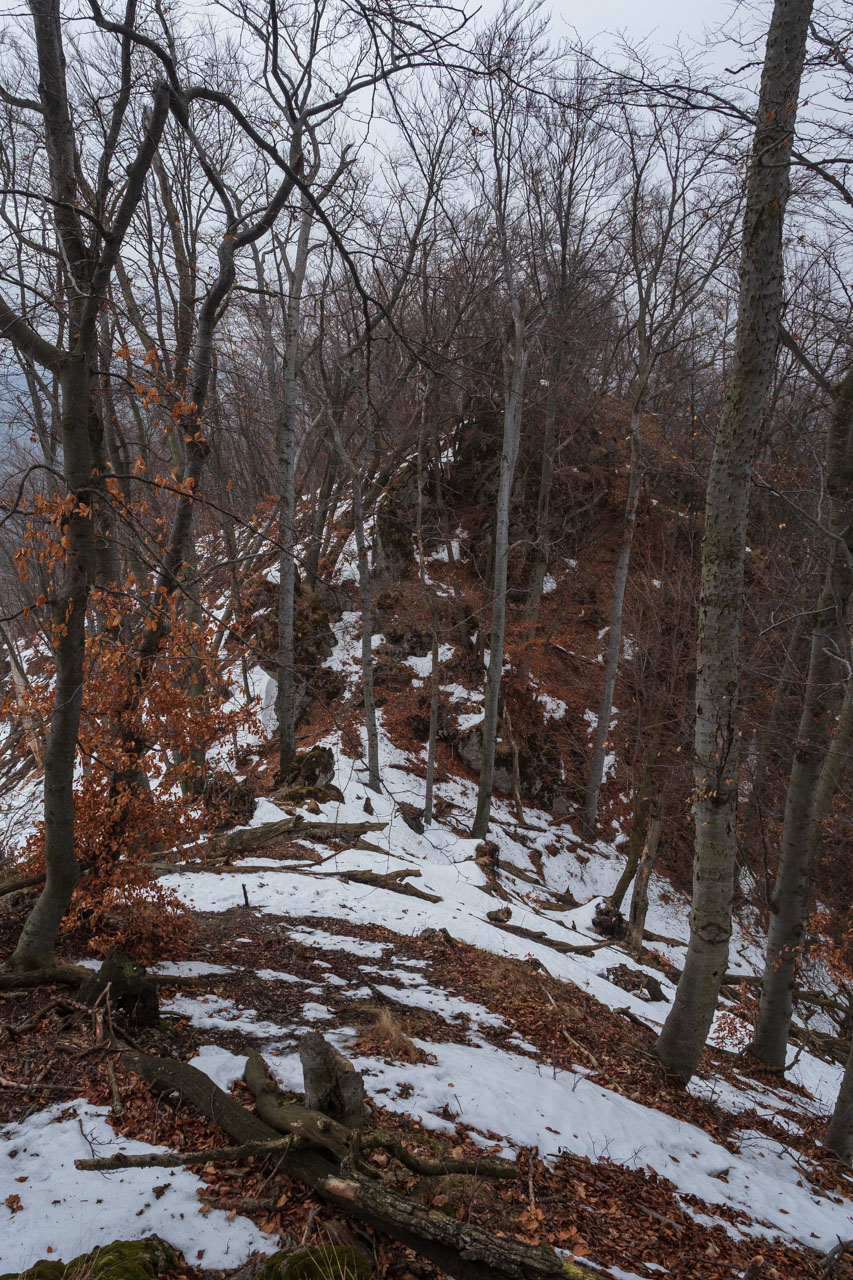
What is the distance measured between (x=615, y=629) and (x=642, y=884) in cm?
540

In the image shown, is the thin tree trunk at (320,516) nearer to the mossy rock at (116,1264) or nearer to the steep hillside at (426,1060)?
the steep hillside at (426,1060)

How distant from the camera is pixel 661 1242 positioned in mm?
3434

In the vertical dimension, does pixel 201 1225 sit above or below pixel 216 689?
below

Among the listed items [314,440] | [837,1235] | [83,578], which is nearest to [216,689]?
[83,578]

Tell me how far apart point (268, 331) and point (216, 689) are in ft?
33.2

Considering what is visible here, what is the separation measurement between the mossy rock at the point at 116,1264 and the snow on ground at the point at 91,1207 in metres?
0.10

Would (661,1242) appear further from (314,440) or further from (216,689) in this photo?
(314,440)

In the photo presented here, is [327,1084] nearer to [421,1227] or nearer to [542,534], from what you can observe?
[421,1227]

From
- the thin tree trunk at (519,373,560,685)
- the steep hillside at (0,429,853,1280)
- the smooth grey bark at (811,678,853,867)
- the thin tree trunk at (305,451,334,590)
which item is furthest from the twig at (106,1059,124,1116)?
the thin tree trunk at (519,373,560,685)

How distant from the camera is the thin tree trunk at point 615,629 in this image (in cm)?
1402

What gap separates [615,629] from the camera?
14734mm

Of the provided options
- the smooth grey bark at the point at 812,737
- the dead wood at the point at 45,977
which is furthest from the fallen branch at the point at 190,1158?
the smooth grey bark at the point at 812,737

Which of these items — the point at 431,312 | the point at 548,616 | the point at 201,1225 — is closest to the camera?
the point at 201,1225

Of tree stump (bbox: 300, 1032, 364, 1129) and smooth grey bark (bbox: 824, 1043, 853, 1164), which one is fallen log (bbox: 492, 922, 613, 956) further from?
tree stump (bbox: 300, 1032, 364, 1129)
